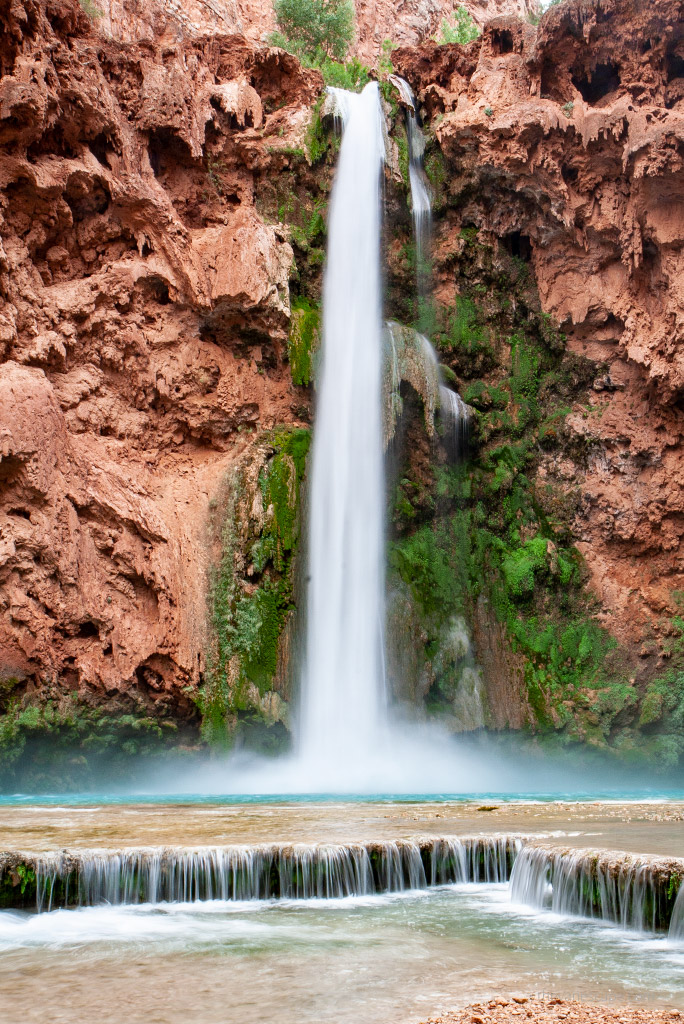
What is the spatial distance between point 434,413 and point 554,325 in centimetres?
403

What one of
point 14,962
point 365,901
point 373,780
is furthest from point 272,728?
point 14,962

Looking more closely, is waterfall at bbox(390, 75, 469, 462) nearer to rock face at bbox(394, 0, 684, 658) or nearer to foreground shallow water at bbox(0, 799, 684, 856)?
rock face at bbox(394, 0, 684, 658)

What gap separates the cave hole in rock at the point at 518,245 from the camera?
21.5 metres

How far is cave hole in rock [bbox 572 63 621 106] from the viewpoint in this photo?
20.3 meters

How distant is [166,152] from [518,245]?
865 cm

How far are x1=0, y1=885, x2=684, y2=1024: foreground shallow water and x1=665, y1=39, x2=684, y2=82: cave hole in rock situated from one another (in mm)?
19219

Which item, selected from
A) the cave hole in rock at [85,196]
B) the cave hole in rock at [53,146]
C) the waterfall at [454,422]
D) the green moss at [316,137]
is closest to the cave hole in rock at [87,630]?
the cave hole in rock at [85,196]

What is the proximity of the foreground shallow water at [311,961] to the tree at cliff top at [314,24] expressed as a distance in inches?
1060

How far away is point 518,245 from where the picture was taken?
21.7 meters

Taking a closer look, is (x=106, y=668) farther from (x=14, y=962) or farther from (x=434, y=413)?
(x=14, y=962)

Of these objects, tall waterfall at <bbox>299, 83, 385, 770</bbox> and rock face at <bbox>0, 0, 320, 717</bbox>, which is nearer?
rock face at <bbox>0, 0, 320, 717</bbox>

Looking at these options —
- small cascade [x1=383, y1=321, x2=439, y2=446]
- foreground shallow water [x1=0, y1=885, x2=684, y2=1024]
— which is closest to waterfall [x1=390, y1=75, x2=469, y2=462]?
small cascade [x1=383, y1=321, x2=439, y2=446]

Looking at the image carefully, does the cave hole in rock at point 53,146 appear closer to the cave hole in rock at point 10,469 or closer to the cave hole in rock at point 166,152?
the cave hole in rock at point 166,152

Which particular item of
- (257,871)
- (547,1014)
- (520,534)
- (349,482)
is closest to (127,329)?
(349,482)
